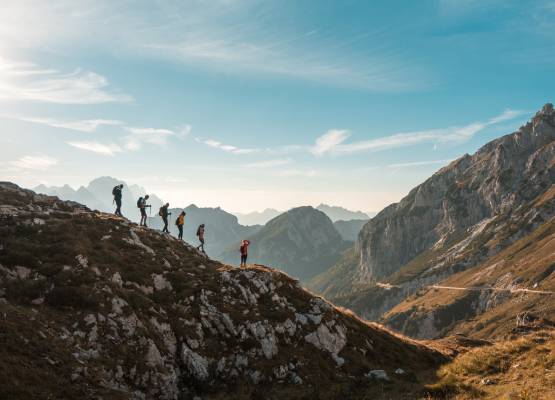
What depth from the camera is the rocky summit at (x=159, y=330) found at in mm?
19406

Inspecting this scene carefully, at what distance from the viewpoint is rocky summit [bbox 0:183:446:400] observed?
19406 mm

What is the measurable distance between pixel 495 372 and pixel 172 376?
730 inches

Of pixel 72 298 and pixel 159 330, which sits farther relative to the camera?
pixel 159 330

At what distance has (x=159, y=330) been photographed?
84.1ft

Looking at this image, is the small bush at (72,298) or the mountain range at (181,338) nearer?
the mountain range at (181,338)

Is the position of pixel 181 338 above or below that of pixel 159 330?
below

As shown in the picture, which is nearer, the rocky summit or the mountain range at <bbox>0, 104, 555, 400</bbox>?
the mountain range at <bbox>0, 104, 555, 400</bbox>

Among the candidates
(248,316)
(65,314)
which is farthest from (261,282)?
(65,314)

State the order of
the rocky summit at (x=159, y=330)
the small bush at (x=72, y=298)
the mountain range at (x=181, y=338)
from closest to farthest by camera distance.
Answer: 1. the mountain range at (x=181, y=338)
2. the rocky summit at (x=159, y=330)
3. the small bush at (x=72, y=298)

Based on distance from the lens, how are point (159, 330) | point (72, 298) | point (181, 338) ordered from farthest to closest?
1. point (181, 338)
2. point (159, 330)
3. point (72, 298)

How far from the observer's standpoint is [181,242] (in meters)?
42.6

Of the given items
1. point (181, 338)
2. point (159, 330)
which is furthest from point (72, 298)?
point (181, 338)

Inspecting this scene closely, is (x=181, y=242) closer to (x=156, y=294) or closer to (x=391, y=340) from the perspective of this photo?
(x=156, y=294)

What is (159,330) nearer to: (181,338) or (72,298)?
(181,338)
